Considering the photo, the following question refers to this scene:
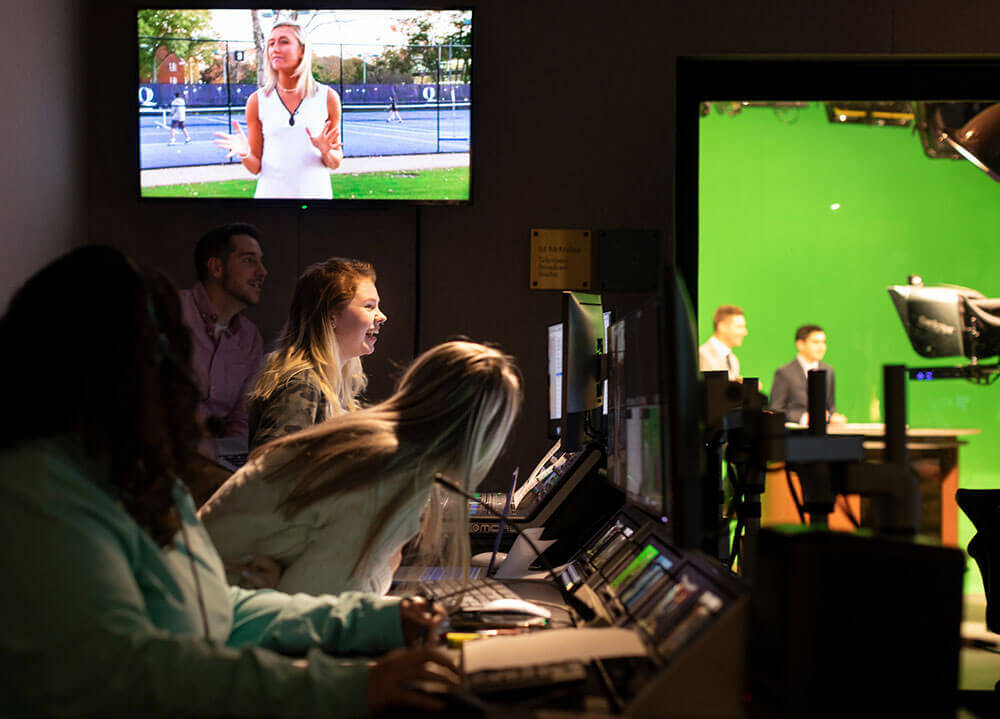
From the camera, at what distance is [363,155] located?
3189 millimetres

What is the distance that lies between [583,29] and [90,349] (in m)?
2.60

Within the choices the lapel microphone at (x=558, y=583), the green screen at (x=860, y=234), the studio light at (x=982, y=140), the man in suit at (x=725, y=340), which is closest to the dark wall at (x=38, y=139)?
the lapel microphone at (x=558, y=583)

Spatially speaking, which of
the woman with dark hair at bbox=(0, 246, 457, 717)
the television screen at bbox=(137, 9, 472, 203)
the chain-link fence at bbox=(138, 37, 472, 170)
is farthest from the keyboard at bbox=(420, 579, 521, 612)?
the chain-link fence at bbox=(138, 37, 472, 170)

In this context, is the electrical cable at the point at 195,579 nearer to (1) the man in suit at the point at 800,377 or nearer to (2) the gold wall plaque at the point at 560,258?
(2) the gold wall plaque at the point at 560,258

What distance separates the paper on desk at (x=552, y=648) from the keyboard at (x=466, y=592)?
39 centimetres

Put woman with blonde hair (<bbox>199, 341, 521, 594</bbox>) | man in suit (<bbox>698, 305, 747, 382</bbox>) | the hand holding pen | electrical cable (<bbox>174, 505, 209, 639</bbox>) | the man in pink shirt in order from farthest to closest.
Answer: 1. man in suit (<bbox>698, 305, 747, 382</bbox>)
2. the man in pink shirt
3. woman with blonde hair (<bbox>199, 341, 521, 594</bbox>)
4. the hand holding pen
5. electrical cable (<bbox>174, 505, 209, 639</bbox>)

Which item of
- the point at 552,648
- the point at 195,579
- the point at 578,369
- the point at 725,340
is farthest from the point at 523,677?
the point at 725,340

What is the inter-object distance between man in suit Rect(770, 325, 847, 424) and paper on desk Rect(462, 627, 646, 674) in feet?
8.57

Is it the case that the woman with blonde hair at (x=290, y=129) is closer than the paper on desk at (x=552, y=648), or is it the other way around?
the paper on desk at (x=552, y=648)

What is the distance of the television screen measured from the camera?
10.4ft

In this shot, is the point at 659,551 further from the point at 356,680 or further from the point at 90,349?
the point at 90,349

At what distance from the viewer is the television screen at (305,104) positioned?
125 inches

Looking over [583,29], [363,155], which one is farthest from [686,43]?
[363,155]

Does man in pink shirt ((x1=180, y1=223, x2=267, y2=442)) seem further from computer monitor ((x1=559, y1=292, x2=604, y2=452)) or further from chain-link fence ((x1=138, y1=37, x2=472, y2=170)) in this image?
computer monitor ((x1=559, y1=292, x2=604, y2=452))
